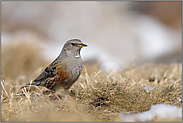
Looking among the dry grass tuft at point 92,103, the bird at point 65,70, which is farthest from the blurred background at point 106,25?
the dry grass tuft at point 92,103

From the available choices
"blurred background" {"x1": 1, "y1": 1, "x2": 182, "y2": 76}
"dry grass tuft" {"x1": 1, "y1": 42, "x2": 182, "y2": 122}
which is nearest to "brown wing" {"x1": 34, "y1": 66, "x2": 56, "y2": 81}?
"dry grass tuft" {"x1": 1, "y1": 42, "x2": 182, "y2": 122}

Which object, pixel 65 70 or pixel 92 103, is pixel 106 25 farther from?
pixel 92 103

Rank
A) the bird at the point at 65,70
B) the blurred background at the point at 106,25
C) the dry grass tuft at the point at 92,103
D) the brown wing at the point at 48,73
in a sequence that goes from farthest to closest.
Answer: the blurred background at the point at 106,25, the brown wing at the point at 48,73, the bird at the point at 65,70, the dry grass tuft at the point at 92,103

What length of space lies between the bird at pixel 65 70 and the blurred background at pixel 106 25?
5.73 metres

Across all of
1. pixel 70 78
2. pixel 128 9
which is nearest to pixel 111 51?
pixel 128 9

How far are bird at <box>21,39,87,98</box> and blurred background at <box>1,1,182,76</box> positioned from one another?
5729 millimetres

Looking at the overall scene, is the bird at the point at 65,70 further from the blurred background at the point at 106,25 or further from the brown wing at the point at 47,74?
the blurred background at the point at 106,25

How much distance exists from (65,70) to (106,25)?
8.92m

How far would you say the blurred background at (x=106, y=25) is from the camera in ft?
35.4

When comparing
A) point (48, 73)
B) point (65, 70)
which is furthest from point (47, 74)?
point (65, 70)

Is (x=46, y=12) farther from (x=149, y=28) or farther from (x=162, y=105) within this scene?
(x=162, y=105)

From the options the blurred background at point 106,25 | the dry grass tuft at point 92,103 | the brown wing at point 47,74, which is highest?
the blurred background at point 106,25

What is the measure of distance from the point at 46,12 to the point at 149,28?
6.61 m

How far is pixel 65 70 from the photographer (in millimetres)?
3518
